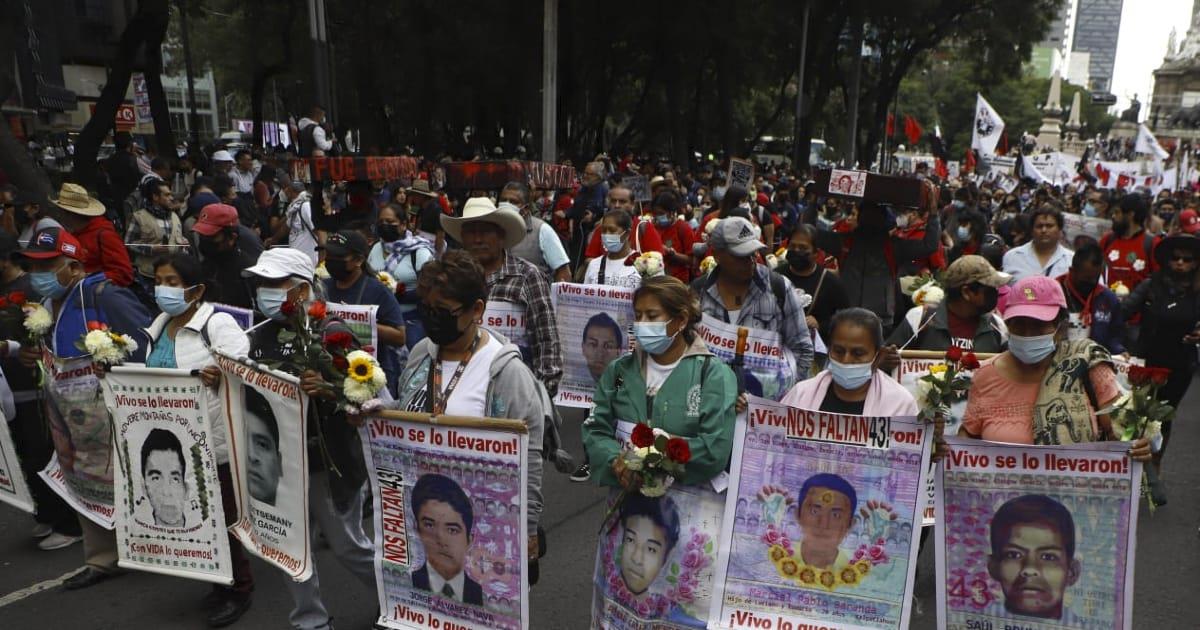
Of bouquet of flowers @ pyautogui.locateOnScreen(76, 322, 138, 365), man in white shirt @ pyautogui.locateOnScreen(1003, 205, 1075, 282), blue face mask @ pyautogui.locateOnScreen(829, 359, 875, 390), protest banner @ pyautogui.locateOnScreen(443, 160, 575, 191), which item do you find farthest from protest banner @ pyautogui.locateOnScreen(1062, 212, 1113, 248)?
bouquet of flowers @ pyautogui.locateOnScreen(76, 322, 138, 365)

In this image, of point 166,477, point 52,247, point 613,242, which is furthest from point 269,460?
point 613,242

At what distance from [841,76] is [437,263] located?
3823cm

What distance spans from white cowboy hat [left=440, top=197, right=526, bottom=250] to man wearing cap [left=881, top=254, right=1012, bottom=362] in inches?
87.4

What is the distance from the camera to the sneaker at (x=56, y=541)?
18.7ft

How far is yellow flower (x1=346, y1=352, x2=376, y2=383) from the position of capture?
3.65m

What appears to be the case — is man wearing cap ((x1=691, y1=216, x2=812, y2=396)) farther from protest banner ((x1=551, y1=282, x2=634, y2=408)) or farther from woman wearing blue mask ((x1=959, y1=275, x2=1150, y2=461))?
woman wearing blue mask ((x1=959, y1=275, x2=1150, y2=461))

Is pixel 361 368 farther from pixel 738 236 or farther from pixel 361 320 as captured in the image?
pixel 738 236

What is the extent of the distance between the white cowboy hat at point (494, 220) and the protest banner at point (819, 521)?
7.76 feet

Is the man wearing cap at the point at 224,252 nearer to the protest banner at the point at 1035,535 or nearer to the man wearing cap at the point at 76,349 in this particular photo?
the man wearing cap at the point at 76,349

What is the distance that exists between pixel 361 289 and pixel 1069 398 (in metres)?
3.92

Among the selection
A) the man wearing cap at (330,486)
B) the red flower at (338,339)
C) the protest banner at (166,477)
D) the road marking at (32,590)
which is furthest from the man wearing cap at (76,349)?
the red flower at (338,339)

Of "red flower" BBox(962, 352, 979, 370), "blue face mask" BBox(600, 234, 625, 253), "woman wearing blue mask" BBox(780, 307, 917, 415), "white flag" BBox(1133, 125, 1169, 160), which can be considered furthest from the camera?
"white flag" BBox(1133, 125, 1169, 160)

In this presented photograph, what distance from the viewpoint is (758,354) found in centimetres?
532

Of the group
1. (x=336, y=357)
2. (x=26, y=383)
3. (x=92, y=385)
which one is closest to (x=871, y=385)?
(x=336, y=357)
